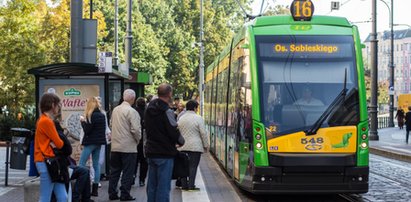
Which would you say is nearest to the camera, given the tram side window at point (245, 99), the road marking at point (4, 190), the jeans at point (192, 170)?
the tram side window at point (245, 99)

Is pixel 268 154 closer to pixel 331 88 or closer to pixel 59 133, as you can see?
pixel 331 88

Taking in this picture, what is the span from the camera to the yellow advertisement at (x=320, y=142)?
1041 cm

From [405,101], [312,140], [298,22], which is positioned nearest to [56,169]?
[312,140]

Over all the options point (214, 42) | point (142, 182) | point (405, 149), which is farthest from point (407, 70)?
point (142, 182)

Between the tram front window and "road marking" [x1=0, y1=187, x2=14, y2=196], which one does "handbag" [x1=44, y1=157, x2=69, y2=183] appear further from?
"road marking" [x1=0, y1=187, x2=14, y2=196]

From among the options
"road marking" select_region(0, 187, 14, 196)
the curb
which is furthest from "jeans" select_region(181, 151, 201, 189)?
the curb

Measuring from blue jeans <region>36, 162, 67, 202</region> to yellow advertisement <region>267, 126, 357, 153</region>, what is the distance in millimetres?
3875

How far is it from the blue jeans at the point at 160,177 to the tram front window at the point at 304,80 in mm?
2855

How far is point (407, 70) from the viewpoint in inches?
6270

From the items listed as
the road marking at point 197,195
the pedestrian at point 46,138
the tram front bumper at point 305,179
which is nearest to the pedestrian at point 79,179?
the pedestrian at point 46,138

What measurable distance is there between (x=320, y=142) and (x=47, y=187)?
4683mm

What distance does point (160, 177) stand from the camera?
26.3 feet

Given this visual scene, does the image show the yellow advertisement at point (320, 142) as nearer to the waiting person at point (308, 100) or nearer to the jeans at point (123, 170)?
the waiting person at point (308, 100)

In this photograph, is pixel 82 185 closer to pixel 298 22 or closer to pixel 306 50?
pixel 306 50
